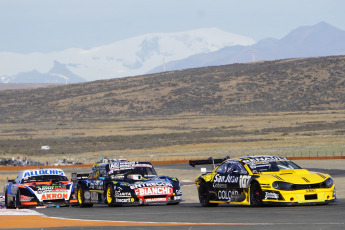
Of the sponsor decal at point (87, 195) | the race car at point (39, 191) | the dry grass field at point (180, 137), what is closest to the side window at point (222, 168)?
the sponsor decal at point (87, 195)

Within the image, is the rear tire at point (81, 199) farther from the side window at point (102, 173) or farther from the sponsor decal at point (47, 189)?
the side window at point (102, 173)

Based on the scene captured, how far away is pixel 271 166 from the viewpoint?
21.5m

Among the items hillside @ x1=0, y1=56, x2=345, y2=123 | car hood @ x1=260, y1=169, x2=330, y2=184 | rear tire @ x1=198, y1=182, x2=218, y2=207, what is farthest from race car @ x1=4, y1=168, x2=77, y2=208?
hillside @ x1=0, y1=56, x2=345, y2=123

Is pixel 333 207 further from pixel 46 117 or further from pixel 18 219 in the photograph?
pixel 46 117

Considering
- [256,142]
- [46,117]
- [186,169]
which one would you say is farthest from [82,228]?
[46,117]

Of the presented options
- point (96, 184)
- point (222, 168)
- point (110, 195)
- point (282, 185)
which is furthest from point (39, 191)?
point (282, 185)

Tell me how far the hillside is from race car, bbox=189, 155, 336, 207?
117 metres

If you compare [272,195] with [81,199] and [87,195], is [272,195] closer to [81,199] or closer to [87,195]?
[87,195]

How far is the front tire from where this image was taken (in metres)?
20.6

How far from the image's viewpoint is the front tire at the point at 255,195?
20.6 metres

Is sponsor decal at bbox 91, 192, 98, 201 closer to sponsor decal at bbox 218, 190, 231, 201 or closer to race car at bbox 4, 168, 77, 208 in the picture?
race car at bbox 4, 168, 77, 208

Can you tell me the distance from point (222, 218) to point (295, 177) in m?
3.17

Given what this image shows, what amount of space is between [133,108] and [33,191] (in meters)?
127

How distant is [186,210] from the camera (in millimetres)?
21359
